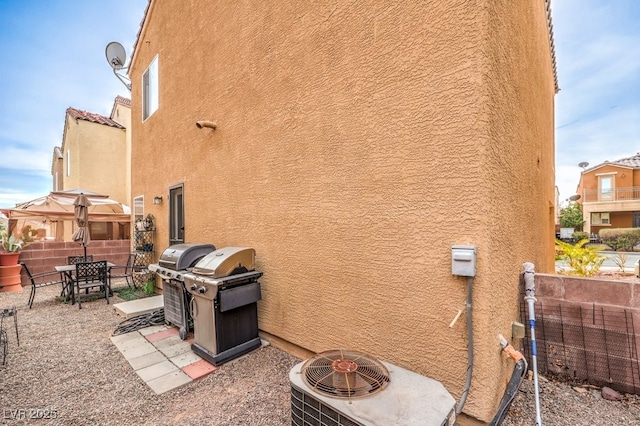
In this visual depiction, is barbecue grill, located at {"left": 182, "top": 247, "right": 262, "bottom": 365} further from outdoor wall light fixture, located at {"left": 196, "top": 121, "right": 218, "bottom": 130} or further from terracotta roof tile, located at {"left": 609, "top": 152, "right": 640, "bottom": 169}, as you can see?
terracotta roof tile, located at {"left": 609, "top": 152, "right": 640, "bottom": 169}

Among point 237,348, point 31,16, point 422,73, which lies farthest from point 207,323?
point 31,16

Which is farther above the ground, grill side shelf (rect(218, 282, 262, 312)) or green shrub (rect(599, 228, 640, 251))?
grill side shelf (rect(218, 282, 262, 312))

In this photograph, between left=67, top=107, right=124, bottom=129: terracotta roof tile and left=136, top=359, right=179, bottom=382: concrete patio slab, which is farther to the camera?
left=67, top=107, right=124, bottom=129: terracotta roof tile

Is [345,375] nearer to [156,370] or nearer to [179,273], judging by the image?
[156,370]

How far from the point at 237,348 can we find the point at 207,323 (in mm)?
595

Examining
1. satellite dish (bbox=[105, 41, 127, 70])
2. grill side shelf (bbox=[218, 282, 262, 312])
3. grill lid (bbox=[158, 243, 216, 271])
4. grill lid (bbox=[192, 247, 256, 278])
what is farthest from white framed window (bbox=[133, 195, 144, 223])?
grill side shelf (bbox=[218, 282, 262, 312])

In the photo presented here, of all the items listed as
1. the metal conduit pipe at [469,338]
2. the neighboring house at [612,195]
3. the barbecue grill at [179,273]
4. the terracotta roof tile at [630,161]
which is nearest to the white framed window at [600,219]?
the neighboring house at [612,195]

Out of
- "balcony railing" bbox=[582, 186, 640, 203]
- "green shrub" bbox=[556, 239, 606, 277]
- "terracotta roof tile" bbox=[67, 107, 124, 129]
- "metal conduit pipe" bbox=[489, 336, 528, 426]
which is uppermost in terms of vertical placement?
"terracotta roof tile" bbox=[67, 107, 124, 129]

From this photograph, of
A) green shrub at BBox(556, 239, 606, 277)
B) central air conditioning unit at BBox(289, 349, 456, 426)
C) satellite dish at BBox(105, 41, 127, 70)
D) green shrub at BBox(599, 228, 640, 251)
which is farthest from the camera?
green shrub at BBox(599, 228, 640, 251)

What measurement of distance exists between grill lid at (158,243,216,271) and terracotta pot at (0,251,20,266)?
7389mm

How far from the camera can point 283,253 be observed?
168 inches

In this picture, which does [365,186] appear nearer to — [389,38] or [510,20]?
[389,38]

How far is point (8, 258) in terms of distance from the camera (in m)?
8.60

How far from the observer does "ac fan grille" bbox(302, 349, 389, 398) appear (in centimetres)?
221
